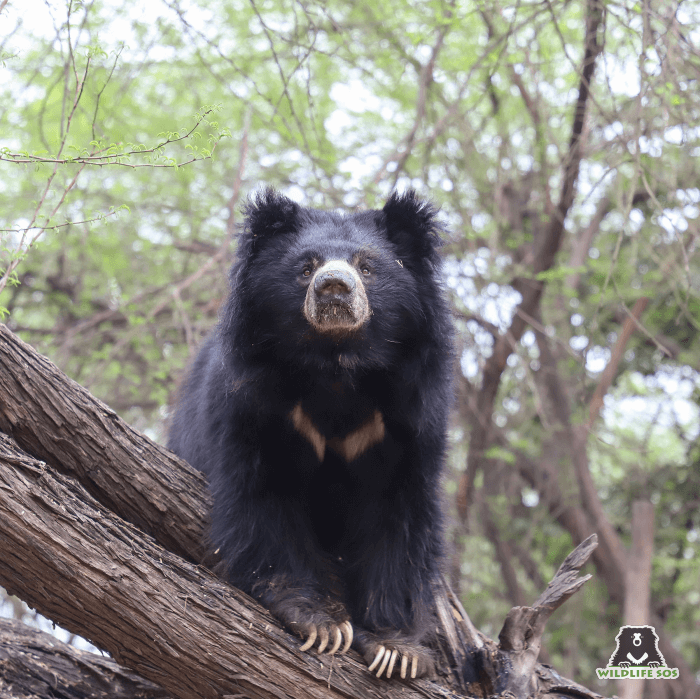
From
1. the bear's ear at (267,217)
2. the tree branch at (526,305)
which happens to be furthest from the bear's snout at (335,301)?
the tree branch at (526,305)

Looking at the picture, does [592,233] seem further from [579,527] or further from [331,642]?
[331,642]

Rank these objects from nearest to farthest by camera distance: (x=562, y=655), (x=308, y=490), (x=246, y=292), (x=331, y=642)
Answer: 1. (x=331, y=642)
2. (x=246, y=292)
3. (x=308, y=490)
4. (x=562, y=655)

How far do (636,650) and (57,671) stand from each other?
7.27 ft

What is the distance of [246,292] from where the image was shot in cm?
254

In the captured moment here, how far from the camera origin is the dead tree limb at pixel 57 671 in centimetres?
244

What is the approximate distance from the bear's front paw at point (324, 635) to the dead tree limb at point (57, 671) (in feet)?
2.14

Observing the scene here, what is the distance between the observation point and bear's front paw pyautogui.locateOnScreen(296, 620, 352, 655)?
2.30 m

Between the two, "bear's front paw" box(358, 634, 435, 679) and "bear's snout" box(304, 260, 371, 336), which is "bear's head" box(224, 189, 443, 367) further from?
"bear's front paw" box(358, 634, 435, 679)

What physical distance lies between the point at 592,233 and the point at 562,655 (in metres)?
3.47

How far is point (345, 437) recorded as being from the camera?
8.83ft

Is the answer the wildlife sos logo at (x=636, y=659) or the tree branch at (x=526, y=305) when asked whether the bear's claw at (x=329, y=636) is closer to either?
the wildlife sos logo at (x=636, y=659)

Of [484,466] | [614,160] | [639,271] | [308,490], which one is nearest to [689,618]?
[484,466]

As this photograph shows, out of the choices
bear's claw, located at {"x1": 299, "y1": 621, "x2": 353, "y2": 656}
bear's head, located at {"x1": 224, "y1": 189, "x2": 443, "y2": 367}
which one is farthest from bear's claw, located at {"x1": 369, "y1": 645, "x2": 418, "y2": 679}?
bear's head, located at {"x1": 224, "y1": 189, "x2": 443, "y2": 367}

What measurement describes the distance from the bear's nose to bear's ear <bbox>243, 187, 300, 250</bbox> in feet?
1.66
